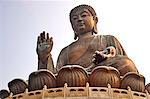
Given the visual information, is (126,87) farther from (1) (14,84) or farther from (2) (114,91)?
(1) (14,84)

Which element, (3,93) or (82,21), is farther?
(82,21)

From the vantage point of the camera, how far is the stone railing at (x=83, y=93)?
6758mm

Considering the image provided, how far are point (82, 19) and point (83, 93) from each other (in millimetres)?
3429

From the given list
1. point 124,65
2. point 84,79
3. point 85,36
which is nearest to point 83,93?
point 84,79

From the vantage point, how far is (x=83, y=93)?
6.80 m

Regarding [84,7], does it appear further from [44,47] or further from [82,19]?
[44,47]

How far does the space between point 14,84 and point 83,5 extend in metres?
3.19

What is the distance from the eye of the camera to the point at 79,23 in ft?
32.7

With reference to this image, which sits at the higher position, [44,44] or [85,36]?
[85,36]

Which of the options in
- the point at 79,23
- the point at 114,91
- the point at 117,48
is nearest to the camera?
the point at 114,91

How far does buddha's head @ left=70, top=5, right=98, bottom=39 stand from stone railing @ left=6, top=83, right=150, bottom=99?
3.14m

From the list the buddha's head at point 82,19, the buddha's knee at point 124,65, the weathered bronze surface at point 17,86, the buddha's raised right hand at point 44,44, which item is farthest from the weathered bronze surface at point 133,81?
the buddha's head at point 82,19

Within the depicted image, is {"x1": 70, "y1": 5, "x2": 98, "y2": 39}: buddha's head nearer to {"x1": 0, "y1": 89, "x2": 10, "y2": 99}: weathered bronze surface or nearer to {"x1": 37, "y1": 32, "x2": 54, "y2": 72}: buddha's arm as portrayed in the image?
{"x1": 37, "y1": 32, "x2": 54, "y2": 72}: buddha's arm

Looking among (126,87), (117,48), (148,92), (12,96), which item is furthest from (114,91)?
(117,48)
